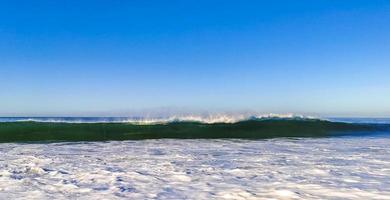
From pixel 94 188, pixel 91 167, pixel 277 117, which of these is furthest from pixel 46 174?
pixel 277 117

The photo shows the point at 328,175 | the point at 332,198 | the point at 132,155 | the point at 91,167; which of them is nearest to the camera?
the point at 332,198

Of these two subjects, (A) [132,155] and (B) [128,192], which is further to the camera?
(A) [132,155]

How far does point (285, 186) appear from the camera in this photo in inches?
224

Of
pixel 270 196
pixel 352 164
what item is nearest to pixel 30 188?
pixel 270 196

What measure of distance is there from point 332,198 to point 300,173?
6.21ft

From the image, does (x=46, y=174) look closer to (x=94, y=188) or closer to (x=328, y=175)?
(x=94, y=188)

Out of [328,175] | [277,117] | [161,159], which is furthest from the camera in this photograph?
[277,117]

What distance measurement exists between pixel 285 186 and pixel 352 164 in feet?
9.43

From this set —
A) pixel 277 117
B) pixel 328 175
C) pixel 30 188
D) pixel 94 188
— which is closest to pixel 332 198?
pixel 328 175

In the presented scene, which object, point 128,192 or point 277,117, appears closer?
point 128,192

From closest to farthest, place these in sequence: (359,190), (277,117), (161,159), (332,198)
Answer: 1. (332,198)
2. (359,190)
3. (161,159)
4. (277,117)

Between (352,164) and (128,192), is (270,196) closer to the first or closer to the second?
(128,192)

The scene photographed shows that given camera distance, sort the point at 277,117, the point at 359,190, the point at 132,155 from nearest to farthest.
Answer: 1. the point at 359,190
2. the point at 132,155
3. the point at 277,117

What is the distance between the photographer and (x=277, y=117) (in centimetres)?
3147
